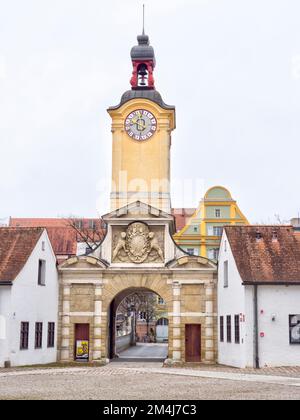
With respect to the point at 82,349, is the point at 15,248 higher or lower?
higher

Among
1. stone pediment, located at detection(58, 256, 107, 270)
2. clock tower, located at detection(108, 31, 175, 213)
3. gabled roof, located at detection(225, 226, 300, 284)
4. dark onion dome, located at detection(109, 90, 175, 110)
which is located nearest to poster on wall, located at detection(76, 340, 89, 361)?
stone pediment, located at detection(58, 256, 107, 270)

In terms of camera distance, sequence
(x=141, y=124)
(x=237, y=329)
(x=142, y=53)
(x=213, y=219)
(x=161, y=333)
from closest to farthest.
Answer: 1. (x=237, y=329)
2. (x=141, y=124)
3. (x=142, y=53)
4. (x=213, y=219)
5. (x=161, y=333)

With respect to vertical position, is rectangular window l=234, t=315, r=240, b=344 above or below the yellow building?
below

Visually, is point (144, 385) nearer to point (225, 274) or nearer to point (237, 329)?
point (237, 329)

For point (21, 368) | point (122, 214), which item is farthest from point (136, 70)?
point (21, 368)

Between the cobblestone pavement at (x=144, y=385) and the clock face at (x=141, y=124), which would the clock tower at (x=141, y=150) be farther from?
the cobblestone pavement at (x=144, y=385)

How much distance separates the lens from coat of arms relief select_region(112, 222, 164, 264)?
125 feet

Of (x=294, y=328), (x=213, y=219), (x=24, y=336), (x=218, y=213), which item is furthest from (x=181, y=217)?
(x=294, y=328)

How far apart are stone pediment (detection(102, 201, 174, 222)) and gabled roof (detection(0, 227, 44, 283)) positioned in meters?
4.25

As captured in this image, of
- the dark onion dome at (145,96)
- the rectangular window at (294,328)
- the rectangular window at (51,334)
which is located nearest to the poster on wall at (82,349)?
the rectangular window at (51,334)

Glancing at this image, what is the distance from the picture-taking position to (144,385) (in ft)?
74.8

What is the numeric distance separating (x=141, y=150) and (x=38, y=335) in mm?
14116

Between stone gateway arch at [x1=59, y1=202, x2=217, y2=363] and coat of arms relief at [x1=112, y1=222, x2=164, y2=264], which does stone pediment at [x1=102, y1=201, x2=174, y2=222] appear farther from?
coat of arms relief at [x1=112, y1=222, x2=164, y2=264]

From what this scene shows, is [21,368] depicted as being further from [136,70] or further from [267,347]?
[136,70]
